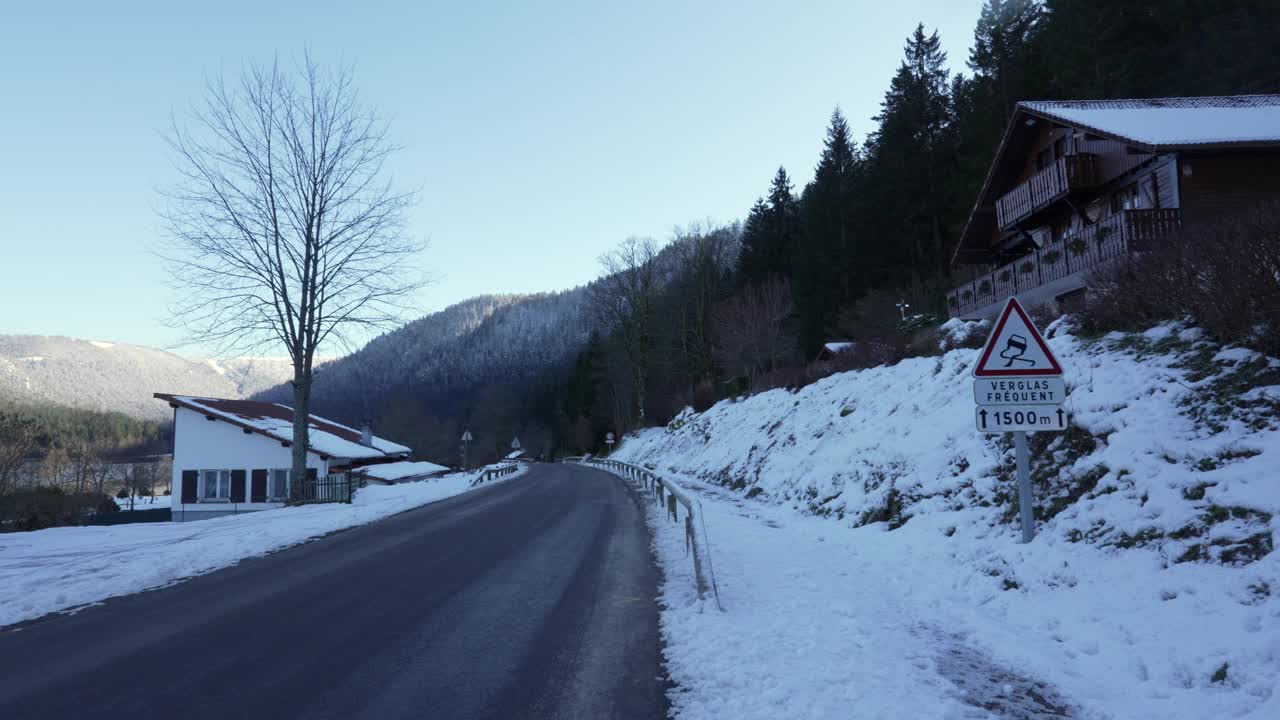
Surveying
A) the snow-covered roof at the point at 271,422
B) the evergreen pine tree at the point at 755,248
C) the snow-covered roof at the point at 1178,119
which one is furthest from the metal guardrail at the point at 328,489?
the evergreen pine tree at the point at 755,248

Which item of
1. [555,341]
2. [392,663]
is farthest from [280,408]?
[555,341]

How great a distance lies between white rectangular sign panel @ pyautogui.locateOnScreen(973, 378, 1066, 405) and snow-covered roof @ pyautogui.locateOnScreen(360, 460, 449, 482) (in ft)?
117

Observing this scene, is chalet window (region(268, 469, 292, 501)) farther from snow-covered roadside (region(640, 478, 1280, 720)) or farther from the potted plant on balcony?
the potted plant on balcony

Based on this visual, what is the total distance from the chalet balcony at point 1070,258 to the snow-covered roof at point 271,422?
31.0m

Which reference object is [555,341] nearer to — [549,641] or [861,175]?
[861,175]

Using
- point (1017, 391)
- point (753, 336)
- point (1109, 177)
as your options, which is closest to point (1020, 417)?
point (1017, 391)

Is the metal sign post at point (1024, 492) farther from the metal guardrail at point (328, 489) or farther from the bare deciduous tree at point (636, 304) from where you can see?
the bare deciduous tree at point (636, 304)

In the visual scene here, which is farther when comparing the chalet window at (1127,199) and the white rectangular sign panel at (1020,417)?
the chalet window at (1127,199)

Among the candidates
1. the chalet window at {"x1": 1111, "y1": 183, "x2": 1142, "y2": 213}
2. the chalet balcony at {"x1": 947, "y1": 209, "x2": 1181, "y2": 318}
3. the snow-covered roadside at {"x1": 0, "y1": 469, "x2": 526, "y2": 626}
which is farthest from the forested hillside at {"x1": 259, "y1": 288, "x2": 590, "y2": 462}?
the chalet window at {"x1": 1111, "y1": 183, "x2": 1142, "y2": 213}

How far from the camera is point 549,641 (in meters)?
5.41

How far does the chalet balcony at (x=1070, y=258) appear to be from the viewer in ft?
60.4

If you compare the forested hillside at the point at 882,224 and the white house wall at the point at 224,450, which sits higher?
the forested hillside at the point at 882,224

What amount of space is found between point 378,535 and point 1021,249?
30396 millimetres

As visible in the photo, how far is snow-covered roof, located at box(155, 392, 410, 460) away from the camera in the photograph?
111 feet
